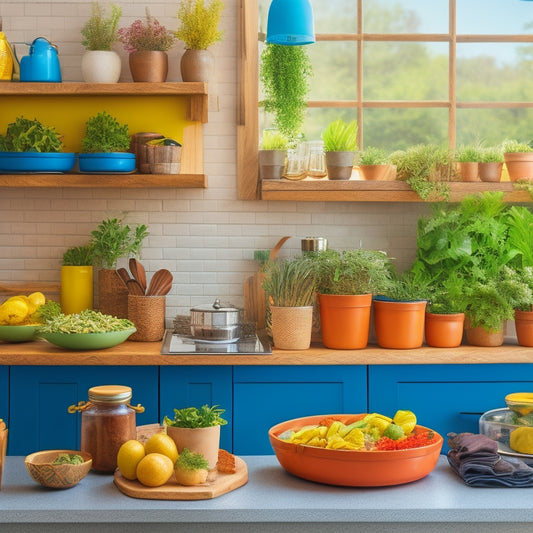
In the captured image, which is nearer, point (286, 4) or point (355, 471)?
point (355, 471)

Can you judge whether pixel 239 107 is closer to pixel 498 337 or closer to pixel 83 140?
pixel 83 140

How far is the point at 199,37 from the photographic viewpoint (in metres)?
4.80

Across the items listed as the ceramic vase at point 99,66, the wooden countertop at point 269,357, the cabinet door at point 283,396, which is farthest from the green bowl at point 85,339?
the ceramic vase at point 99,66

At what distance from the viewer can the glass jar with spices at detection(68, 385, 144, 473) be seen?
7.89 ft

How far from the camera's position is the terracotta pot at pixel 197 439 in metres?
2.33

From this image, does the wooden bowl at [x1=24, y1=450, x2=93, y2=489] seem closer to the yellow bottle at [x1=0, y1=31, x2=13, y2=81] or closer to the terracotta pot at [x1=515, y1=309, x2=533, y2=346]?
the terracotta pot at [x1=515, y1=309, x2=533, y2=346]

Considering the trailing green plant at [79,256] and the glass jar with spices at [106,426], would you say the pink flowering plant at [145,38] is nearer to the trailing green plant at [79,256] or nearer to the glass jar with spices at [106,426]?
the trailing green plant at [79,256]

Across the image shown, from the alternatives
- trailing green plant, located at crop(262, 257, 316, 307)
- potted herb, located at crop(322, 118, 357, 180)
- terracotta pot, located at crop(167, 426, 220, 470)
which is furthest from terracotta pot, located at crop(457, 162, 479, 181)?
terracotta pot, located at crop(167, 426, 220, 470)

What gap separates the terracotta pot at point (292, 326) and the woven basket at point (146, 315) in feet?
2.18

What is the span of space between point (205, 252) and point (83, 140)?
0.97 meters

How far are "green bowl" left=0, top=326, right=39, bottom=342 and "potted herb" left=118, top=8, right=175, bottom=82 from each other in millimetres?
1548

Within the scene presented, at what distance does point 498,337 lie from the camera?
462 cm

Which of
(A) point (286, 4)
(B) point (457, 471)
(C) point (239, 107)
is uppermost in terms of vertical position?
(A) point (286, 4)

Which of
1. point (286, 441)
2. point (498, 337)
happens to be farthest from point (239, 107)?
point (286, 441)
